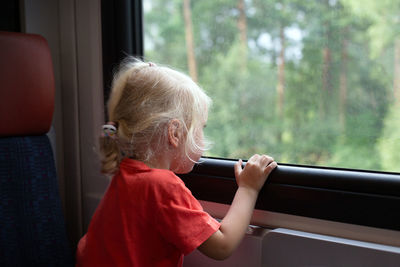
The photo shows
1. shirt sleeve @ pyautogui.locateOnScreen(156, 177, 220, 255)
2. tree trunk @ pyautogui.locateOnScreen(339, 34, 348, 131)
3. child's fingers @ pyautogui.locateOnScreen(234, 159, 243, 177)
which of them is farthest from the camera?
tree trunk @ pyautogui.locateOnScreen(339, 34, 348, 131)

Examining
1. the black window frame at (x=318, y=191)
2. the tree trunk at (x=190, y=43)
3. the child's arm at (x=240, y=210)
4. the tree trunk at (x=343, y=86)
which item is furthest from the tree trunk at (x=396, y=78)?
the tree trunk at (x=190, y=43)

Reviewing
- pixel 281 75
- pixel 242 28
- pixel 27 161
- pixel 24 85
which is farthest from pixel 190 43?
pixel 27 161

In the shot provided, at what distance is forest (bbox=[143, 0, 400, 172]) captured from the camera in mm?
1046

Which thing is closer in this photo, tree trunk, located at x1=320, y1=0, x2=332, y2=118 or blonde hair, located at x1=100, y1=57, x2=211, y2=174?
blonde hair, located at x1=100, y1=57, x2=211, y2=174

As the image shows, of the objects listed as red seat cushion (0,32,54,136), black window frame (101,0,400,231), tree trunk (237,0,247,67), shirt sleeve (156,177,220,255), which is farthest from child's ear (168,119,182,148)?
tree trunk (237,0,247,67)

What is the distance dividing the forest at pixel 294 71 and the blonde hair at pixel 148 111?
0.61 feet

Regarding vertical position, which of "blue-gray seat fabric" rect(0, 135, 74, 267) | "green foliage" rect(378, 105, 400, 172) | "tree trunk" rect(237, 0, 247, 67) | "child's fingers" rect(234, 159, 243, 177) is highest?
"tree trunk" rect(237, 0, 247, 67)

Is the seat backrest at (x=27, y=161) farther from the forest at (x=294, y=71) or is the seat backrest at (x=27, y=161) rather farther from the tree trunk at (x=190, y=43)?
the tree trunk at (x=190, y=43)

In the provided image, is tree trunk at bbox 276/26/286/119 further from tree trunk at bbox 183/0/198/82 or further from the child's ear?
the child's ear

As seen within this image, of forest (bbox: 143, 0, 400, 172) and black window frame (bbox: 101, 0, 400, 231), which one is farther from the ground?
forest (bbox: 143, 0, 400, 172)

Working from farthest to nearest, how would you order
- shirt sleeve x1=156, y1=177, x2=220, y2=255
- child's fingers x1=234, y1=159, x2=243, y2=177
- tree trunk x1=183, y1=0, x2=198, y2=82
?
tree trunk x1=183, y1=0, x2=198, y2=82
child's fingers x1=234, y1=159, x2=243, y2=177
shirt sleeve x1=156, y1=177, x2=220, y2=255

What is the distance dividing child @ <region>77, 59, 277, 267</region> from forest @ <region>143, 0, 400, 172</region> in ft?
0.63

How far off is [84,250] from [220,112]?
72 cm

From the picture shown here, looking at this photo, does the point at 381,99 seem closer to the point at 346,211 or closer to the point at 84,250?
the point at 346,211
